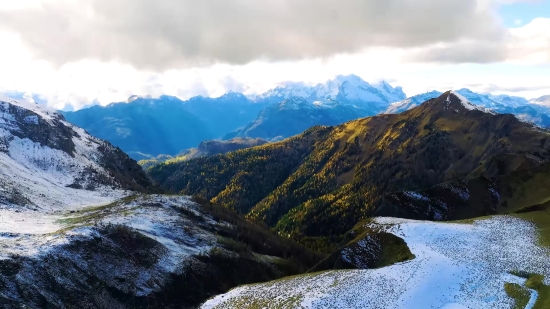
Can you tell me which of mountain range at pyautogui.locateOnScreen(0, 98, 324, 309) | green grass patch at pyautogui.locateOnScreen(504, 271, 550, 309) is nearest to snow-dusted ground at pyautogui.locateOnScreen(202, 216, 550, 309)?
green grass patch at pyautogui.locateOnScreen(504, 271, 550, 309)

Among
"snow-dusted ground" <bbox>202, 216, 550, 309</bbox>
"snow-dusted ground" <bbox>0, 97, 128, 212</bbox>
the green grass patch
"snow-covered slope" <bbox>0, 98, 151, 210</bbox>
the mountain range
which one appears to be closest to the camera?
the green grass patch

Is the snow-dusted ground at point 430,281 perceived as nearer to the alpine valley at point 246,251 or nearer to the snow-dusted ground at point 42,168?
the alpine valley at point 246,251

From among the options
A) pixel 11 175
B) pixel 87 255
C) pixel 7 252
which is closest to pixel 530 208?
pixel 87 255

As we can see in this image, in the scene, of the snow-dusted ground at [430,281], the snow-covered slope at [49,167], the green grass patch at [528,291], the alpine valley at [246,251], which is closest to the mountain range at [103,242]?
the alpine valley at [246,251]

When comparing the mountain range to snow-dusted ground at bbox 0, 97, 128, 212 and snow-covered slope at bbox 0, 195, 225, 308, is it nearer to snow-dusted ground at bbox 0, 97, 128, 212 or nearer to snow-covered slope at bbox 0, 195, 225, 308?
snow-covered slope at bbox 0, 195, 225, 308

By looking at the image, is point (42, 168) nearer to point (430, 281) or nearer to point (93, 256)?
point (93, 256)

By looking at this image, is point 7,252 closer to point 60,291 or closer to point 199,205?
point 60,291

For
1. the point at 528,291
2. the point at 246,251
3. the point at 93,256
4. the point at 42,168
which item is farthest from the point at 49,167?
the point at 528,291
